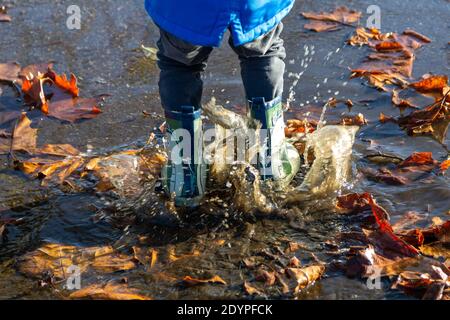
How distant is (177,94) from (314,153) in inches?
28.3

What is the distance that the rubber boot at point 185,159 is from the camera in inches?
104

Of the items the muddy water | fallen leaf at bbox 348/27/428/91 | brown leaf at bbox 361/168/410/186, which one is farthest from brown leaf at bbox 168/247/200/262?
fallen leaf at bbox 348/27/428/91

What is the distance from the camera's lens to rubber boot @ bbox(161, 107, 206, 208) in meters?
2.64

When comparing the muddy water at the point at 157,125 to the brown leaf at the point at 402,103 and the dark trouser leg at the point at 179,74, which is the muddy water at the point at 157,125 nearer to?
the brown leaf at the point at 402,103

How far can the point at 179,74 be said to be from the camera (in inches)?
103

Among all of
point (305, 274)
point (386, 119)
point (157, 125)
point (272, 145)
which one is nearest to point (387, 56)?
point (386, 119)

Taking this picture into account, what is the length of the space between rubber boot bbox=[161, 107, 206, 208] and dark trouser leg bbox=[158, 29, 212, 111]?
0.04 metres

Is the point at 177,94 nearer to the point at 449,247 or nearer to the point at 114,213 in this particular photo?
the point at 114,213

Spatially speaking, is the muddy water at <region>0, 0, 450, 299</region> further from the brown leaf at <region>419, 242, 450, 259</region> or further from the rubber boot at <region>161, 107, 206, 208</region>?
the brown leaf at <region>419, 242, 450, 259</region>

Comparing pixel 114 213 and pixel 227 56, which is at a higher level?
pixel 227 56

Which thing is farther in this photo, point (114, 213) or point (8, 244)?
point (114, 213)

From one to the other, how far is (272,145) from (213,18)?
1.94 feet

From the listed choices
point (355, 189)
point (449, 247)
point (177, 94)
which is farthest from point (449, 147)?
point (177, 94)

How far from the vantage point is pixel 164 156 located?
3164 mm
